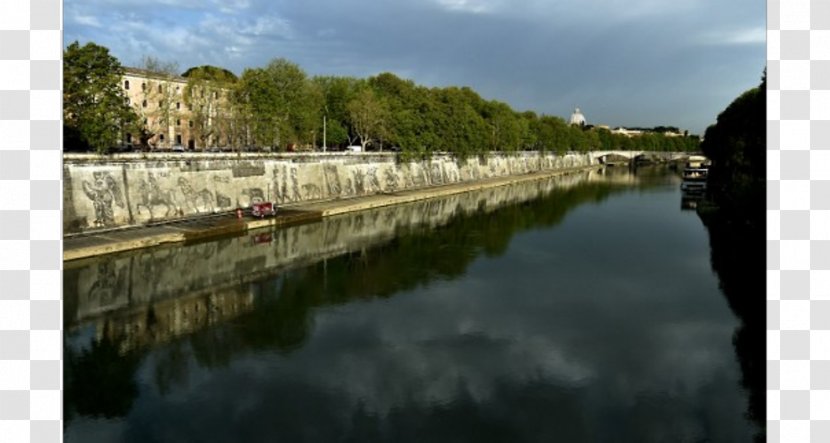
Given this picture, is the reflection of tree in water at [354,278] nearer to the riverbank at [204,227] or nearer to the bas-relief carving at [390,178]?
the riverbank at [204,227]

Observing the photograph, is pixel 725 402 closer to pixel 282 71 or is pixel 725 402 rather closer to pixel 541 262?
pixel 541 262

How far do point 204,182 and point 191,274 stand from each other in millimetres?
13010

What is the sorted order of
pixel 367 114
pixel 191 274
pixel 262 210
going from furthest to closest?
pixel 367 114 < pixel 262 210 < pixel 191 274

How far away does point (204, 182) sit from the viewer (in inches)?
1421

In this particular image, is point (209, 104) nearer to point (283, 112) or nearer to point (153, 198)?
point (283, 112)

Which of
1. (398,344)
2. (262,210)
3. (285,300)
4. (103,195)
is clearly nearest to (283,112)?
(262,210)

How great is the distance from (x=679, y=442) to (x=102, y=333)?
1533cm

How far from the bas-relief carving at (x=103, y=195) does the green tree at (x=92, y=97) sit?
161 centimetres

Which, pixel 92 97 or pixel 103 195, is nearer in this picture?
pixel 103 195

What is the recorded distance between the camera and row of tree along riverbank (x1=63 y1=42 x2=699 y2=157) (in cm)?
3089

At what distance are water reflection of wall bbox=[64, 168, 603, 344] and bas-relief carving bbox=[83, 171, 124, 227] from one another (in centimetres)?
418

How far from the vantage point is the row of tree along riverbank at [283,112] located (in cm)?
3089

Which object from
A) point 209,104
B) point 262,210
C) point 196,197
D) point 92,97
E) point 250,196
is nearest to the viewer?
point 92,97

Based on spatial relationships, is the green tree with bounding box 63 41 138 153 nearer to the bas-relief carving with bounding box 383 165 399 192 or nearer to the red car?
the red car
